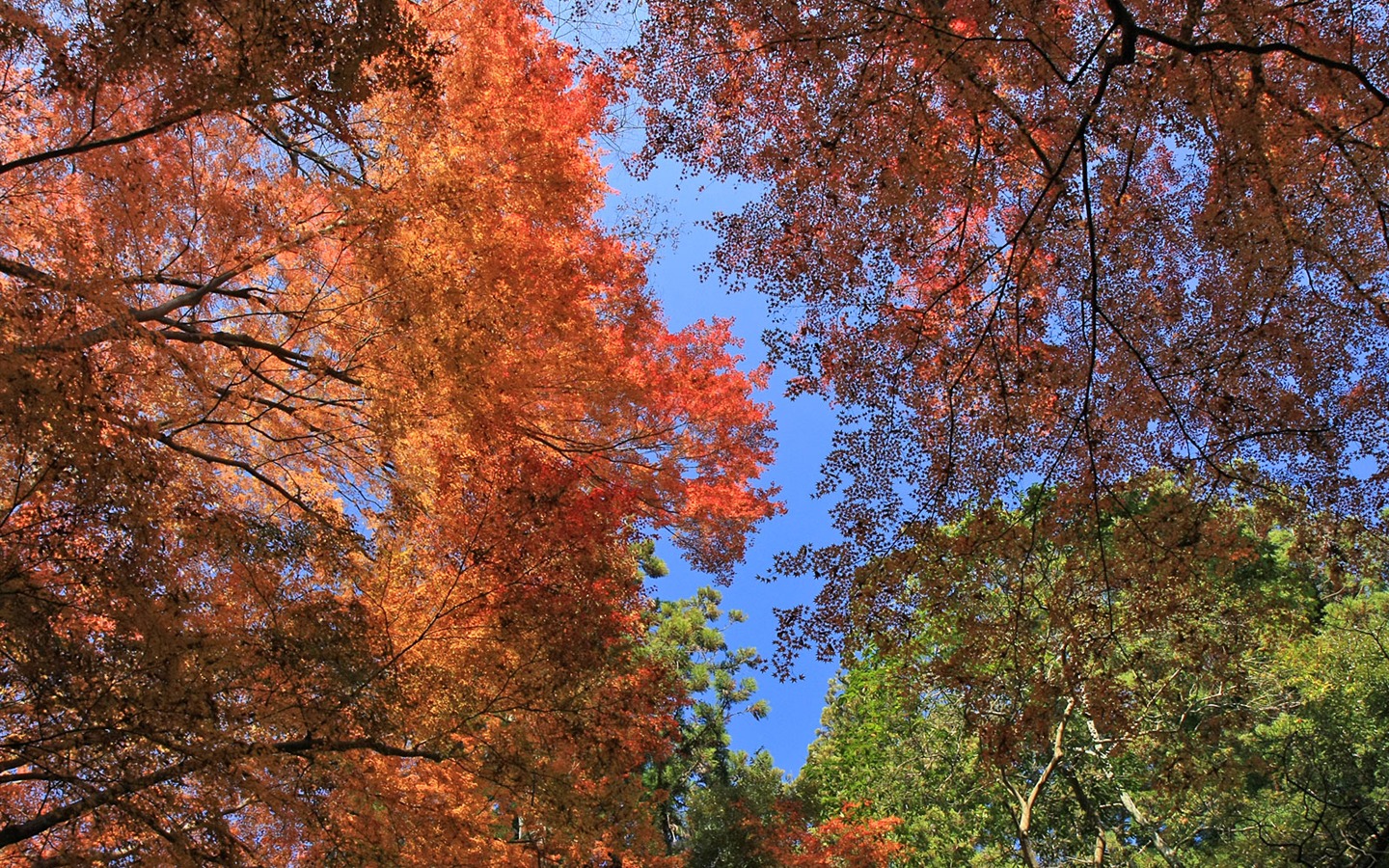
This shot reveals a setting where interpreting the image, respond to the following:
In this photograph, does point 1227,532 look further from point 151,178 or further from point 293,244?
point 151,178

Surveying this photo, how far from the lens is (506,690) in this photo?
6371mm

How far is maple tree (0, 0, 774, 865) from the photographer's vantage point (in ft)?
11.4

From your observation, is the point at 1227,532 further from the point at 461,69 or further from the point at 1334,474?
the point at 461,69

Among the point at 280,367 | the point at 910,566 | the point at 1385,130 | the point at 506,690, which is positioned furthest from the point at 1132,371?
the point at 280,367

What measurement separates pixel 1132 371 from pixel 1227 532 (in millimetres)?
1601

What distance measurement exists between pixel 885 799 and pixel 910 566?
9280mm

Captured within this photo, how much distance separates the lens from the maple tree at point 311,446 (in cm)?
348

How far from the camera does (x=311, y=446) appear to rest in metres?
7.48

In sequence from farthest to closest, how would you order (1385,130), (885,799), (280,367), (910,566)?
(885,799)
(280,367)
(910,566)
(1385,130)

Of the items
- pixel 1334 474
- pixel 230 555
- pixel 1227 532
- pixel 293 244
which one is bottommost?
pixel 1227 532

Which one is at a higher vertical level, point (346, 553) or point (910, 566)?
point (346, 553)

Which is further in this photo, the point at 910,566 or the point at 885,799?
the point at 885,799

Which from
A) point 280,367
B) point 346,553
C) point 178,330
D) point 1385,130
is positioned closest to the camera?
point 1385,130

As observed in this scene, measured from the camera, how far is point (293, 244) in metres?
5.74
